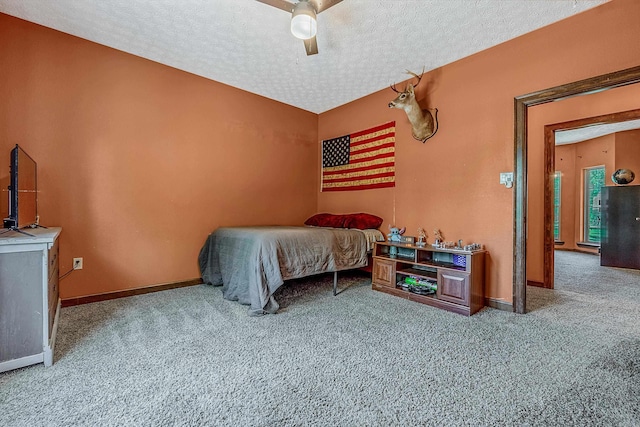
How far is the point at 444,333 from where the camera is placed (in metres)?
2.23

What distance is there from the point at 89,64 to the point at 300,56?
83.1 inches

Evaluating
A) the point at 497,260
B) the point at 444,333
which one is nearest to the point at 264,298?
the point at 444,333

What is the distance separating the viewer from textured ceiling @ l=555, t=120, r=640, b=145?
17.1ft

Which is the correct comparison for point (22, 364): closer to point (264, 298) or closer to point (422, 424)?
point (264, 298)

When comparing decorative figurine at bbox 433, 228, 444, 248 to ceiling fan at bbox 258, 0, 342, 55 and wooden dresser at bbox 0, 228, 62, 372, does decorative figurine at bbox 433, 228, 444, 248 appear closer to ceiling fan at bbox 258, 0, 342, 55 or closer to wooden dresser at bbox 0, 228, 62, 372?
ceiling fan at bbox 258, 0, 342, 55

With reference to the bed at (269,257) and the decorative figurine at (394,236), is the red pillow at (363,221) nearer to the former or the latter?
the bed at (269,257)

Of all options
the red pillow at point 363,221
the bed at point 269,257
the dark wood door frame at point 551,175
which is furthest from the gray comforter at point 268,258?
the dark wood door frame at point 551,175

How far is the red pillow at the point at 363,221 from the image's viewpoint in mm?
3799

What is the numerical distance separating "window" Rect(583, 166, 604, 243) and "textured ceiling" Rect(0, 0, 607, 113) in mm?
5790

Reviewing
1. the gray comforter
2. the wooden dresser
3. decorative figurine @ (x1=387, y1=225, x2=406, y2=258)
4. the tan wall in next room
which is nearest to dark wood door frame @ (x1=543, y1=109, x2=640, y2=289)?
decorative figurine @ (x1=387, y1=225, x2=406, y2=258)

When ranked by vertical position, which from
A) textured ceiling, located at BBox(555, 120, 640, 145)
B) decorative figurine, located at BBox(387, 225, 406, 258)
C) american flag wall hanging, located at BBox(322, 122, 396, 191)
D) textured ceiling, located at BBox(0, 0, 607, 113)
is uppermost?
textured ceiling, located at BBox(0, 0, 607, 113)

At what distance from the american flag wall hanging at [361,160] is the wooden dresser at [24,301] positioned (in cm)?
342

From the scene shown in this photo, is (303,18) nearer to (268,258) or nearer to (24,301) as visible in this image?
(268,258)

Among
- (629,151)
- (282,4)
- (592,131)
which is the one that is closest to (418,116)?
(282,4)
